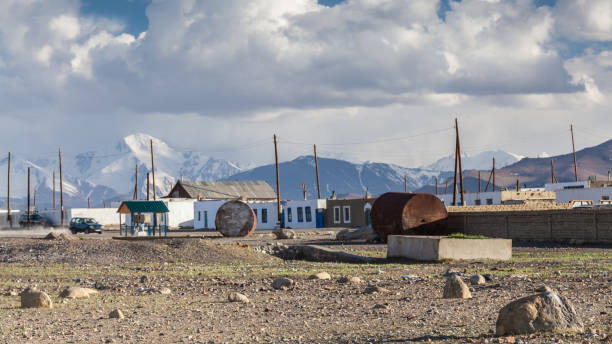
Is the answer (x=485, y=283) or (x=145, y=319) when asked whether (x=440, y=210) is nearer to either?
(x=485, y=283)

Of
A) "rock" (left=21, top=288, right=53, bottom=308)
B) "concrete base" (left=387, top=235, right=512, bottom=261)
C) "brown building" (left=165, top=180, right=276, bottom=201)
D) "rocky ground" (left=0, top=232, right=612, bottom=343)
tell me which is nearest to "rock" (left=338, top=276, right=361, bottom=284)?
"rocky ground" (left=0, top=232, right=612, bottom=343)

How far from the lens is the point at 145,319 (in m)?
14.2

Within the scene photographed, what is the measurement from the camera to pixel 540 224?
39844mm

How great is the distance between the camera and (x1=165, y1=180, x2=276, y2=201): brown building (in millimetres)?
108250

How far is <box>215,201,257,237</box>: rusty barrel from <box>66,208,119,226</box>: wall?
4733 cm

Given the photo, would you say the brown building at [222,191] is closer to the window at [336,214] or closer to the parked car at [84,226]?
the window at [336,214]

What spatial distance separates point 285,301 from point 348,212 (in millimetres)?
56824

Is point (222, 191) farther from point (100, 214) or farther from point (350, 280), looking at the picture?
point (350, 280)

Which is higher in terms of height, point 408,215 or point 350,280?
point 408,215

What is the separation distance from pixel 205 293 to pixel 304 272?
549 centimetres

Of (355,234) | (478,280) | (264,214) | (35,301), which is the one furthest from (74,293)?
(264,214)

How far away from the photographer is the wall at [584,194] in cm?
7478

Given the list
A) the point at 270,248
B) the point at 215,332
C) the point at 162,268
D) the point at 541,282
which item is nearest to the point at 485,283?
the point at 541,282

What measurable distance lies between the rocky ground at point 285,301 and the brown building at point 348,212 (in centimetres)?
4099
